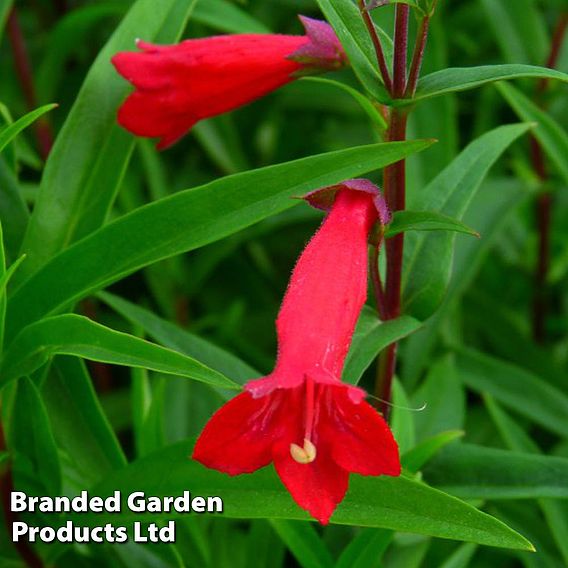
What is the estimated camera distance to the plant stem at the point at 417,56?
849 mm

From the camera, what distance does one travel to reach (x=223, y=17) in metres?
1.36

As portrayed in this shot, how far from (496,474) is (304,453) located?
325mm

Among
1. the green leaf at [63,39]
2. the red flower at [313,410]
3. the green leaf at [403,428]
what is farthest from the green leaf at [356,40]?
the green leaf at [63,39]

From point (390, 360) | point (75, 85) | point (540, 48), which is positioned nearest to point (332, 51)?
point (390, 360)

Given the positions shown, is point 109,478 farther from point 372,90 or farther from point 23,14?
point 23,14

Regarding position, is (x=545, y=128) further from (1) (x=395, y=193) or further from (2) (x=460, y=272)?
(1) (x=395, y=193)

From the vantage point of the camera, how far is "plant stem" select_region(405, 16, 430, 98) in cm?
85

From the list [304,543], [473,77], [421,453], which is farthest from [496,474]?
[473,77]

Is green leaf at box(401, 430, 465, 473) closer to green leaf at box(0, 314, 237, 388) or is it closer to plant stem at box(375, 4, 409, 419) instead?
plant stem at box(375, 4, 409, 419)

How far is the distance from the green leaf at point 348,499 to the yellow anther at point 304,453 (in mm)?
89

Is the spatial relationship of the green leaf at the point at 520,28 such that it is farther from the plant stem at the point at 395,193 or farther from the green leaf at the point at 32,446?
the green leaf at the point at 32,446

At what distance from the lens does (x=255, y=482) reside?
2.97 ft

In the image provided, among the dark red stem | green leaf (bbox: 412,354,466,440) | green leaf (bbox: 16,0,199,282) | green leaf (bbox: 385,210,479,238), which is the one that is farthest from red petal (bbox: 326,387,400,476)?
the dark red stem

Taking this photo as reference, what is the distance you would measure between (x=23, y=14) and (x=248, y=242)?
593 mm
